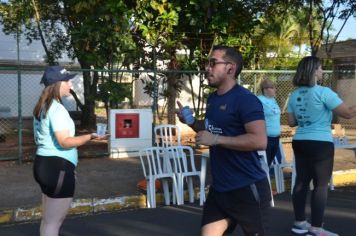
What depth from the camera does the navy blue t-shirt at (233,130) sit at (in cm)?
313

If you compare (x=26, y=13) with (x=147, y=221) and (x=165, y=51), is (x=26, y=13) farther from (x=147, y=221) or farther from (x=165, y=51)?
(x=147, y=221)

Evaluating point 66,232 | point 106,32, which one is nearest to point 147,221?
point 66,232

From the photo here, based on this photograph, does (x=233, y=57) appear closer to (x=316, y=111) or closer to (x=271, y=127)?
(x=316, y=111)

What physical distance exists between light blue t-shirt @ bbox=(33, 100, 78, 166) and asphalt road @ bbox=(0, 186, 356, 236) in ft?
6.79

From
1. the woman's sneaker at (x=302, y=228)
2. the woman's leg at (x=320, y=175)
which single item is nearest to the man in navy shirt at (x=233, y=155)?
the woman's leg at (x=320, y=175)

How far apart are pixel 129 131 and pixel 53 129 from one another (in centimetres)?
684

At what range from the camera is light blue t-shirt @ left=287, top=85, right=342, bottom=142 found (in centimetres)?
484

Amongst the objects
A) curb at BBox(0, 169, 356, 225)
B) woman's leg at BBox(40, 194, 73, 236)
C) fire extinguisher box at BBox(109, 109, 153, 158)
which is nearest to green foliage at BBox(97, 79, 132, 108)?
fire extinguisher box at BBox(109, 109, 153, 158)

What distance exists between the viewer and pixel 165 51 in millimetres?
11539

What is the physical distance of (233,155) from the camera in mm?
3230

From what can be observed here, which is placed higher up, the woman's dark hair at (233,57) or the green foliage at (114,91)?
the woman's dark hair at (233,57)

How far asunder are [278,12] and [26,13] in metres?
7.55

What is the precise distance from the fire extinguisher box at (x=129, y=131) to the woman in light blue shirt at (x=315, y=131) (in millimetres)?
5843

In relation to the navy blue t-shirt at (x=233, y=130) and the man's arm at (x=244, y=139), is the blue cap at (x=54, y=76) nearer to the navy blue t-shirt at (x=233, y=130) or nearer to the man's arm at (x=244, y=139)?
the navy blue t-shirt at (x=233, y=130)
